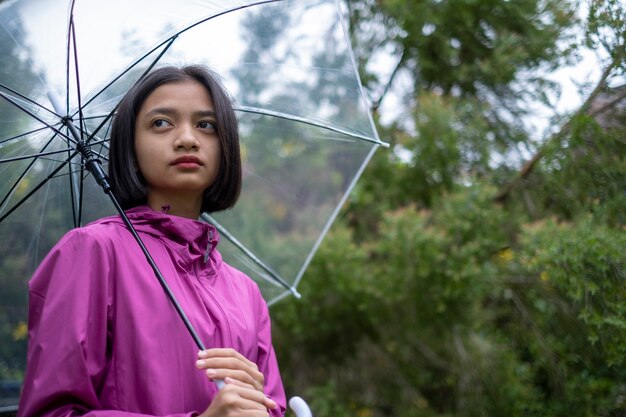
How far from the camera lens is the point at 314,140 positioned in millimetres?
3299

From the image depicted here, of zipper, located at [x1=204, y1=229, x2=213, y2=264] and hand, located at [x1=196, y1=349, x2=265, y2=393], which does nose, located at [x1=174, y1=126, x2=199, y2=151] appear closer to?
zipper, located at [x1=204, y1=229, x2=213, y2=264]

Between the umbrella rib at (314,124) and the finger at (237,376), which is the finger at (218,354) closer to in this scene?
the finger at (237,376)

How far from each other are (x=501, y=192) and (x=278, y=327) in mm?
1778

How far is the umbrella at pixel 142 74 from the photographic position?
216 cm

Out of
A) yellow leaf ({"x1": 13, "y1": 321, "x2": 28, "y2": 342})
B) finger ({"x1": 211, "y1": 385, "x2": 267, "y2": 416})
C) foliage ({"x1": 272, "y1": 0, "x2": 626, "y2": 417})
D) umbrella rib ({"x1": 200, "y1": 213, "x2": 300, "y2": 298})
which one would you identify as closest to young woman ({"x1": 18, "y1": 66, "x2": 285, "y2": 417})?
finger ({"x1": 211, "y1": 385, "x2": 267, "y2": 416})

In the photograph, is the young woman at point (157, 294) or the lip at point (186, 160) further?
the lip at point (186, 160)

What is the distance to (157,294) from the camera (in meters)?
1.71

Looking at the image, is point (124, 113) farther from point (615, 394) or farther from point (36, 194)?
point (615, 394)

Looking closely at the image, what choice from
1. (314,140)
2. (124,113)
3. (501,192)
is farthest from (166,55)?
(501,192)

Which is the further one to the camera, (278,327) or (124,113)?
(278,327)

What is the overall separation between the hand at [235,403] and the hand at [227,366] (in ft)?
0.07

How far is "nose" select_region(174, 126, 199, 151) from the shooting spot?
1.90 m

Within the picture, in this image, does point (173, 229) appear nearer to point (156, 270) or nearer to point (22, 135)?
point (156, 270)

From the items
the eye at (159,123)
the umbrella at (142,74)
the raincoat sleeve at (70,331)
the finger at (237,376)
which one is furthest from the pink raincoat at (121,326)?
the umbrella at (142,74)
